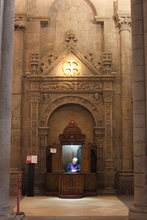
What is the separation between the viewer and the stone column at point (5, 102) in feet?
29.1

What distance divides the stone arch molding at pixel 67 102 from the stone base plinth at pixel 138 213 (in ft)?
25.4

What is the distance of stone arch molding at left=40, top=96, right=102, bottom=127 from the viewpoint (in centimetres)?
1625

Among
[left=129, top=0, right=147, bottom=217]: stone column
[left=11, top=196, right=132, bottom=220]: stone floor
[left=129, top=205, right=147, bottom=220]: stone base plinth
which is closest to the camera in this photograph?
[left=129, top=205, right=147, bottom=220]: stone base plinth

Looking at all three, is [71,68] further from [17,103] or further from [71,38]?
[17,103]

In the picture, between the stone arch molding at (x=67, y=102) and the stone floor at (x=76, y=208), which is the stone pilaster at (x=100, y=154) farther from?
the stone floor at (x=76, y=208)

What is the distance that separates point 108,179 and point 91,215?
18.0 ft

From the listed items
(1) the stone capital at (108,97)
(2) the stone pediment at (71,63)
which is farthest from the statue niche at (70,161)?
(2) the stone pediment at (71,63)

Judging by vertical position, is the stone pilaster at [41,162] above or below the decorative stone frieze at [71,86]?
below

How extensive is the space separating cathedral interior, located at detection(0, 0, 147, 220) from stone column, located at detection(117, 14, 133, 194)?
13mm

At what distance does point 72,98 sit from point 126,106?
2635 mm

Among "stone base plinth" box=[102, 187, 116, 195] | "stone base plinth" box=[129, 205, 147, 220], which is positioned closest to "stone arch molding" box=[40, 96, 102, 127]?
"stone base plinth" box=[102, 187, 116, 195]

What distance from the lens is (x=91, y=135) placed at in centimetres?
1639

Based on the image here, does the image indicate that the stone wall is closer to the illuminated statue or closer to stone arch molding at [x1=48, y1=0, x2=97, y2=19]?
stone arch molding at [x1=48, y1=0, x2=97, y2=19]

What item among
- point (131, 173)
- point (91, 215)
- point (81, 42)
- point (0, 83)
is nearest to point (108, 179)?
point (131, 173)
